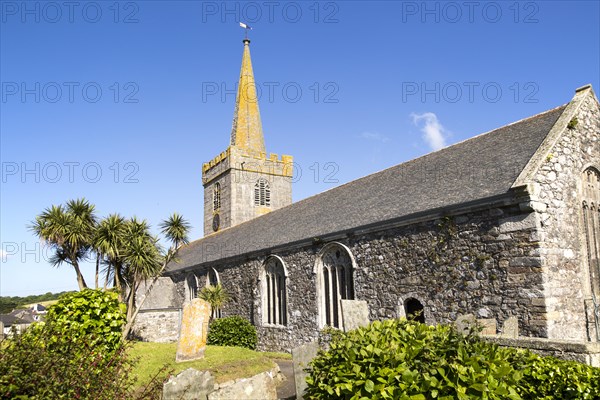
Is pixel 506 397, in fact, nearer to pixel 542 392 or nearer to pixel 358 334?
pixel 542 392

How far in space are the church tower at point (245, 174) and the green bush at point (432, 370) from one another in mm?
28826

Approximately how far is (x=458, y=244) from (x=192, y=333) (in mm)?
8209

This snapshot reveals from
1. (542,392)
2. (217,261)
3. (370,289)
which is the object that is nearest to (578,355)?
(542,392)

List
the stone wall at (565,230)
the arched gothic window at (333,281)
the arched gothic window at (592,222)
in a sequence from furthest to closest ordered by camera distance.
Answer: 1. the arched gothic window at (333,281)
2. the arched gothic window at (592,222)
3. the stone wall at (565,230)

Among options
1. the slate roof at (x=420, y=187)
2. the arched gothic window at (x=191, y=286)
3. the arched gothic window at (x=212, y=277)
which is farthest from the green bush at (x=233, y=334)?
the arched gothic window at (x=191, y=286)

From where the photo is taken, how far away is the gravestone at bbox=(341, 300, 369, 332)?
870 centimetres

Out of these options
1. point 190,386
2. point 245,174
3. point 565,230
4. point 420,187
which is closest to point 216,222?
point 245,174

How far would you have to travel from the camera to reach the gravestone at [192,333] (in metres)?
13.6

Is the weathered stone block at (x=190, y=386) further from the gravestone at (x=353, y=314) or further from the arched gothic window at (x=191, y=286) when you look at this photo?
the arched gothic window at (x=191, y=286)

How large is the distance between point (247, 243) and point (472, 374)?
61.3ft

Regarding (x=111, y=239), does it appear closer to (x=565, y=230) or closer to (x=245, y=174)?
(x=245, y=174)

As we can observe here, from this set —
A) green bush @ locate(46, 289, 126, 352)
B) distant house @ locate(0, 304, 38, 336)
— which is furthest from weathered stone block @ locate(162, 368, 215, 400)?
distant house @ locate(0, 304, 38, 336)

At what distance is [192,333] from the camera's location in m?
14.0

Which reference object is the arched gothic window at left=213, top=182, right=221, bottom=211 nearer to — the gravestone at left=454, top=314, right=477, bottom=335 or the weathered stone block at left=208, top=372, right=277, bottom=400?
the weathered stone block at left=208, top=372, right=277, bottom=400
